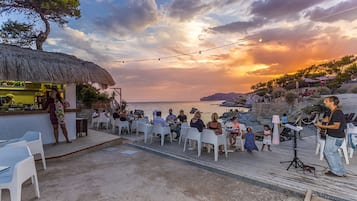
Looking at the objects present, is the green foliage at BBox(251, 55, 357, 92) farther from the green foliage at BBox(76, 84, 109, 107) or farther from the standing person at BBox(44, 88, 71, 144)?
the standing person at BBox(44, 88, 71, 144)

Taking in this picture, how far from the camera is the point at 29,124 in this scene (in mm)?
5812

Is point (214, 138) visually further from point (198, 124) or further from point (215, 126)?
point (198, 124)

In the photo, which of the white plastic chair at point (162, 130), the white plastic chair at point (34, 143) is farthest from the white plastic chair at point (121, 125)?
the white plastic chair at point (34, 143)

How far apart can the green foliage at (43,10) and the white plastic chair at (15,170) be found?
8961 millimetres

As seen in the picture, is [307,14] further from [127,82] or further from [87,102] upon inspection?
[127,82]

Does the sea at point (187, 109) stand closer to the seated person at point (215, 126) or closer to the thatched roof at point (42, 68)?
the seated person at point (215, 126)

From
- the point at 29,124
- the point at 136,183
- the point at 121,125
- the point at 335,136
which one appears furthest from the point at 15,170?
the point at 121,125

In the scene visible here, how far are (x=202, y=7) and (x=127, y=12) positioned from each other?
343 centimetres

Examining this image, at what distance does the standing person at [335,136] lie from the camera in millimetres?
3508

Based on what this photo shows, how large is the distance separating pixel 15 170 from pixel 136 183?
165 cm

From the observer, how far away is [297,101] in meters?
20.0

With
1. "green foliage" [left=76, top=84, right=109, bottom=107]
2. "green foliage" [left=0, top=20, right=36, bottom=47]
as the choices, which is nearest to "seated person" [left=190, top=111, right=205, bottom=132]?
"green foliage" [left=0, top=20, right=36, bottom=47]

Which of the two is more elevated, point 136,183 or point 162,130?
point 162,130

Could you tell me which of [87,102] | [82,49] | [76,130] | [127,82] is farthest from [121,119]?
[127,82]
